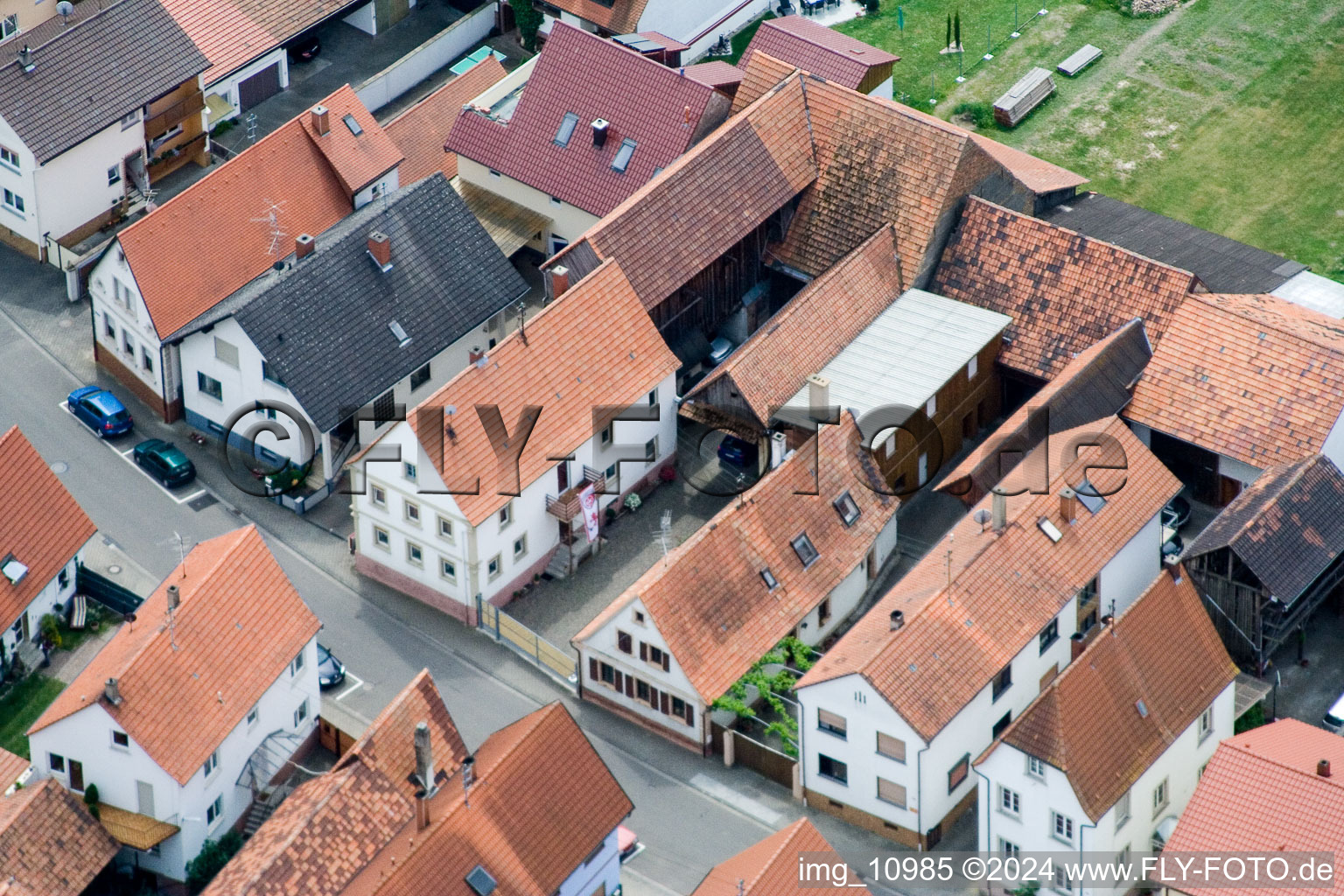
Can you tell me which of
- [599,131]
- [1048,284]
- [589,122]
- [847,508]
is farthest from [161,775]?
[1048,284]

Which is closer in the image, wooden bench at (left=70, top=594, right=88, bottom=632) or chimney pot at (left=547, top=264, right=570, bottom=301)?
wooden bench at (left=70, top=594, right=88, bottom=632)

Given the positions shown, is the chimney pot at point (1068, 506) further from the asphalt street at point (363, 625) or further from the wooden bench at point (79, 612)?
the wooden bench at point (79, 612)

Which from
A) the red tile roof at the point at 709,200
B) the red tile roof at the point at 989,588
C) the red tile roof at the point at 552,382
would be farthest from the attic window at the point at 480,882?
the red tile roof at the point at 709,200

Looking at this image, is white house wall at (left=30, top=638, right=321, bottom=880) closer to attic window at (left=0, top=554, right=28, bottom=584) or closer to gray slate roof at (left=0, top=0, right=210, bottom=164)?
attic window at (left=0, top=554, right=28, bottom=584)

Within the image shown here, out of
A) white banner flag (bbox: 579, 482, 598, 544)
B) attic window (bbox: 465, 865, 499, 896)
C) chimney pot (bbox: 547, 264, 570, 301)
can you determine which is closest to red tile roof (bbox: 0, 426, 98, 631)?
white banner flag (bbox: 579, 482, 598, 544)

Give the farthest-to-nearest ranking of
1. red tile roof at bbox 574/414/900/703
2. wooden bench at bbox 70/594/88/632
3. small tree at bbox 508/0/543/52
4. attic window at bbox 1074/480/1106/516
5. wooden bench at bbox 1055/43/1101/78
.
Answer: wooden bench at bbox 1055/43/1101/78 → small tree at bbox 508/0/543/52 → wooden bench at bbox 70/594/88/632 → attic window at bbox 1074/480/1106/516 → red tile roof at bbox 574/414/900/703

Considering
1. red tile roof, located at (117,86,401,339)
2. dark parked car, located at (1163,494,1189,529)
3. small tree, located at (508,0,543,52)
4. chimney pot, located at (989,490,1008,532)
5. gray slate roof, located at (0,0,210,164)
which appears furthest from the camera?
small tree, located at (508,0,543,52)
